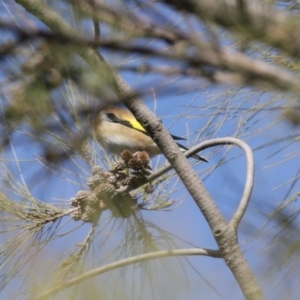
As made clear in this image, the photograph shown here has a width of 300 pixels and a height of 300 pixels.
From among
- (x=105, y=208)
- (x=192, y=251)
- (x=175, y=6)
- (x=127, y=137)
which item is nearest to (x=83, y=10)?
(x=175, y=6)

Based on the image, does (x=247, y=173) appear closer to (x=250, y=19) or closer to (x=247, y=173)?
(x=247, y=173)

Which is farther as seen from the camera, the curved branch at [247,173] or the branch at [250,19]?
the curved branch at [247,173]

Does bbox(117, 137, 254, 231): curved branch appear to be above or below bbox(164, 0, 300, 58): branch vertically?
above

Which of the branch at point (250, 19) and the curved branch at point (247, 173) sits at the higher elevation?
the curved branch at point (247, 173)

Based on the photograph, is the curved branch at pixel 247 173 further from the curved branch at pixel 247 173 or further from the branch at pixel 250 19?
the branch at pixel 250 19

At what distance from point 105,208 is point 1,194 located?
27 cm

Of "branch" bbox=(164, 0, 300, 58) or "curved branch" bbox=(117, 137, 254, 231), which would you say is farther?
"curved branch" bbox=(117, 137, 254, 231)

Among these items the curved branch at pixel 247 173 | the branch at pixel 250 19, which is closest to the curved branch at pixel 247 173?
the curved branch at pixel 247 173

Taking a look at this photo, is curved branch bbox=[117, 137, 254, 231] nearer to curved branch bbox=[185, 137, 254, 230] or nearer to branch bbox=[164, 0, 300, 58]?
curved branch bbox=[185, 137, 254, 230]

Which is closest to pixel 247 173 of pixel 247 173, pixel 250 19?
pixel 247 173

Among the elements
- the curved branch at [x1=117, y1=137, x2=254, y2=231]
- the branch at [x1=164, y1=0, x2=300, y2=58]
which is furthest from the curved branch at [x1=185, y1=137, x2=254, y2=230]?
the branch at [x1=164, y1=0, x2=300, y2=58]

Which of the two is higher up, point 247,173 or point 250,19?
point 247,173

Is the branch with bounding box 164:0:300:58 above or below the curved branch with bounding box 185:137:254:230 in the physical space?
below

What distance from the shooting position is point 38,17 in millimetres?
768
